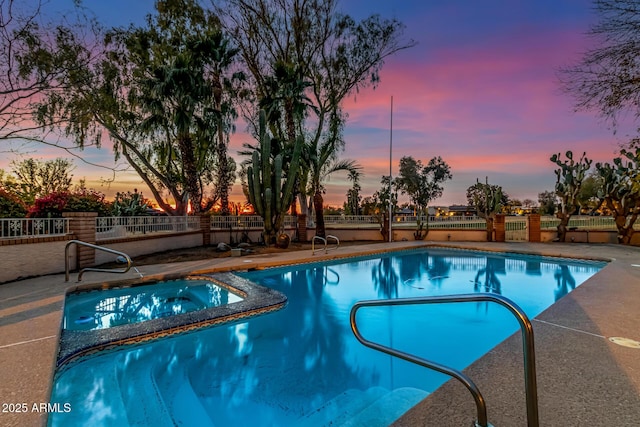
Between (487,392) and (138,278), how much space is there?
7103 mm

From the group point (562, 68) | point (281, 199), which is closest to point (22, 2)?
point (281, 199)

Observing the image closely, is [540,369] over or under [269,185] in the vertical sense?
under

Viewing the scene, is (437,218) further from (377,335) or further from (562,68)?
(377,335)

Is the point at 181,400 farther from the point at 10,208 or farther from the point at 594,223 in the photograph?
the point at 594,223

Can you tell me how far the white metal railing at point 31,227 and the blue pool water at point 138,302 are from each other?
2.43 metres

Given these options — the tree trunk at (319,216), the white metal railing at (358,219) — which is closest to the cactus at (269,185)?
the tree trunk at (319,216)

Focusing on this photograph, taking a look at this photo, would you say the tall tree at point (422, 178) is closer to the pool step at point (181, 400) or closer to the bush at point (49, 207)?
the bush at point (49, 207)

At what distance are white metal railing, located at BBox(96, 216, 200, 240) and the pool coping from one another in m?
3.59

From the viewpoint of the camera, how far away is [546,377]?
2.73 m

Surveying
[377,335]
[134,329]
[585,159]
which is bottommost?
[377,335]

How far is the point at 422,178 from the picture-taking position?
3681 centimetres

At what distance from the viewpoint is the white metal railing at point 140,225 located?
9672 mm

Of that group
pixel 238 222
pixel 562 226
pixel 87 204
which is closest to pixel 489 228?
pixel 562 226

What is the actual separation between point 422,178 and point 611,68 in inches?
1264
